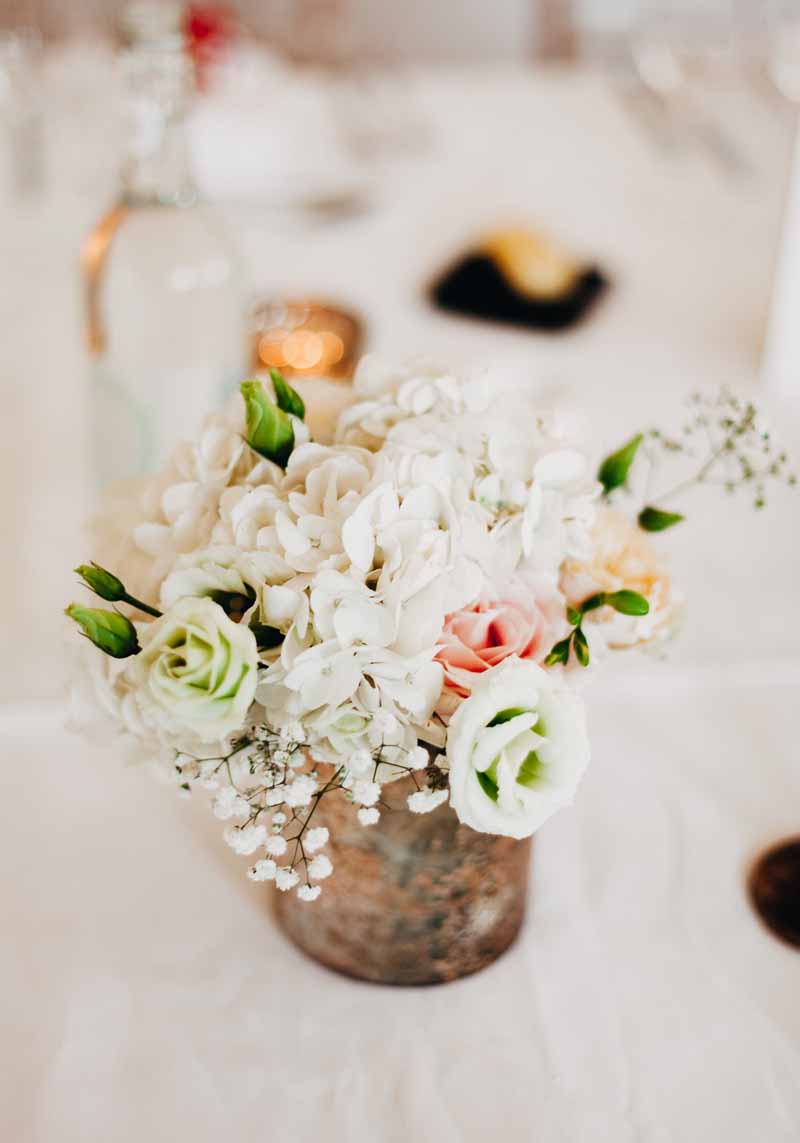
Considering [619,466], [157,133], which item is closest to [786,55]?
[157,133]

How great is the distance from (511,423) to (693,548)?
18.4 inches

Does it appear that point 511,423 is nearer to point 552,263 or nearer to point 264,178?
point 552,263

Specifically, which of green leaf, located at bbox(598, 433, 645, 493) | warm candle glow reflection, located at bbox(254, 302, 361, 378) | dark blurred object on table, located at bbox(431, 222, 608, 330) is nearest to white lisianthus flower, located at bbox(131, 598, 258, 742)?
green leaf, located at bbox(598, 433, 645, 493)

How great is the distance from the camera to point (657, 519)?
51 centimetres

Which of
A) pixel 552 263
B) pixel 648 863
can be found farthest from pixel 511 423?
pixel 552 263

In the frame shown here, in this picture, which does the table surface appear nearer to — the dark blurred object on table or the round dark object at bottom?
the round dark object at bottom

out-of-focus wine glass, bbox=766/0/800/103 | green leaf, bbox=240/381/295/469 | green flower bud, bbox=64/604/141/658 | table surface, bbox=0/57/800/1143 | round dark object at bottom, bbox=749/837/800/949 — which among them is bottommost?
table surface, bbox=0/57/800/1143

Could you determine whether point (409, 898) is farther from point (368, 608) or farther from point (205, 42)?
point (205, 42)

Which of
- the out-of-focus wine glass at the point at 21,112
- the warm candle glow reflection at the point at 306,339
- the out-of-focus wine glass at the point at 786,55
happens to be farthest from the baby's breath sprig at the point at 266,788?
the out-of-focus wine glass at the point at 786,55

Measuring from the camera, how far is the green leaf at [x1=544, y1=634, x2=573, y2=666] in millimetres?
447

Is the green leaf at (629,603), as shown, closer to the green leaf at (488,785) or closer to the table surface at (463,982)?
the green leaf at (488,785)

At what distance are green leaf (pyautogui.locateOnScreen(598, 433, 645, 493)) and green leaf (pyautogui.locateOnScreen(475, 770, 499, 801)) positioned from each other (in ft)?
0.59

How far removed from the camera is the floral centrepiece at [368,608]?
0.39m

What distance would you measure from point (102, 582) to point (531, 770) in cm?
18
